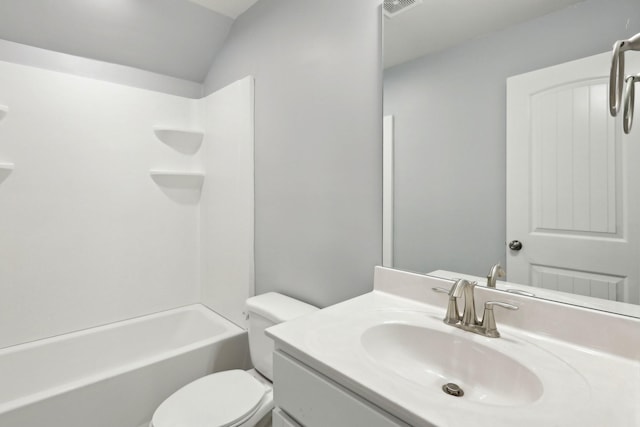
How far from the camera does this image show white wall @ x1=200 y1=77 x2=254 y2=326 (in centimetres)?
204

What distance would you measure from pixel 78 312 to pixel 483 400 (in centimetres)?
228

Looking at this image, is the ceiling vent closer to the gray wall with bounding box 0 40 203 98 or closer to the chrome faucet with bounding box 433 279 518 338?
the chrome faucet with bounding box 433 279 518 338

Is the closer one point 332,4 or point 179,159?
point 332,4

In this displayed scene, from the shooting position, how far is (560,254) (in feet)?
3.22

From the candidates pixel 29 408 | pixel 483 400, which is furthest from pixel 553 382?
pixel 29 408

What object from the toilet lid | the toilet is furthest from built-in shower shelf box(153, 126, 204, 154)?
the toilet lid

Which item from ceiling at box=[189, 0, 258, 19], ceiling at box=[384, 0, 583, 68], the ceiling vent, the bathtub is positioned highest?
ceiling at box=[189, 0, 258, 19]

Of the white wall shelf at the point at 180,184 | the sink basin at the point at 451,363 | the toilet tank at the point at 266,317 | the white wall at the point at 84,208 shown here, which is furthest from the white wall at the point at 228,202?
the sink basin at the point at 451,363

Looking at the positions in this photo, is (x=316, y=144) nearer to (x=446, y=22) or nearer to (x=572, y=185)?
(x=446, y=22)

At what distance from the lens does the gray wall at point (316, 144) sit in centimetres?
140

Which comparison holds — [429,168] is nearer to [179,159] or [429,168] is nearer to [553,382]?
[553,382]

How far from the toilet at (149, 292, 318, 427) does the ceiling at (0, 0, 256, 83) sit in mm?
1768

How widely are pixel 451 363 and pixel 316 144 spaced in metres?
1.10

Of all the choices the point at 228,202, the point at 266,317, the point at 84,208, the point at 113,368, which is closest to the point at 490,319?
the point at 266,317
